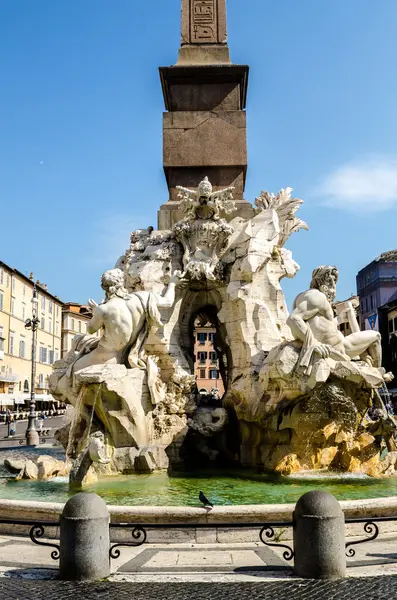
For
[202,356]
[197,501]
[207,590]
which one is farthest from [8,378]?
[207,590]

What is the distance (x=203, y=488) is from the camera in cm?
796

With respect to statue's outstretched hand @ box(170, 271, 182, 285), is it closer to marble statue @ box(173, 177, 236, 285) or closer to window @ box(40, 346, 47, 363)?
marble statue @ box(173, 177, 236, 285)

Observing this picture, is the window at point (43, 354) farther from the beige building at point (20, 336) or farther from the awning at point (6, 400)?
the awning at point (6, 400)

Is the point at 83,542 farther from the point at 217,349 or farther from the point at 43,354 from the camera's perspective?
the point at 43,354

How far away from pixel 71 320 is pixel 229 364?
5260 cm

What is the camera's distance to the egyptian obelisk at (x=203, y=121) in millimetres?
11711

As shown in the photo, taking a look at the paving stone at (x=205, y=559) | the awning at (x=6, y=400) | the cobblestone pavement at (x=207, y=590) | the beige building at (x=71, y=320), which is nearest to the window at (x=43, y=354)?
the beige building at (x=71, y=320)

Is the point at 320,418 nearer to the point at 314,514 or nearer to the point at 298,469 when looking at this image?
the point at 298,469

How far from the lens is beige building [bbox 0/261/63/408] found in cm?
4397

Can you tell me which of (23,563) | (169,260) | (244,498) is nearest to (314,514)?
(23,563)

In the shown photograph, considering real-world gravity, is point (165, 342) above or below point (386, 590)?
above

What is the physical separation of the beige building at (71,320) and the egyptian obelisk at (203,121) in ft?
156

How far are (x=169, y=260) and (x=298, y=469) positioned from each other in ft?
13.1

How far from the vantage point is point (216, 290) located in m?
10.8
